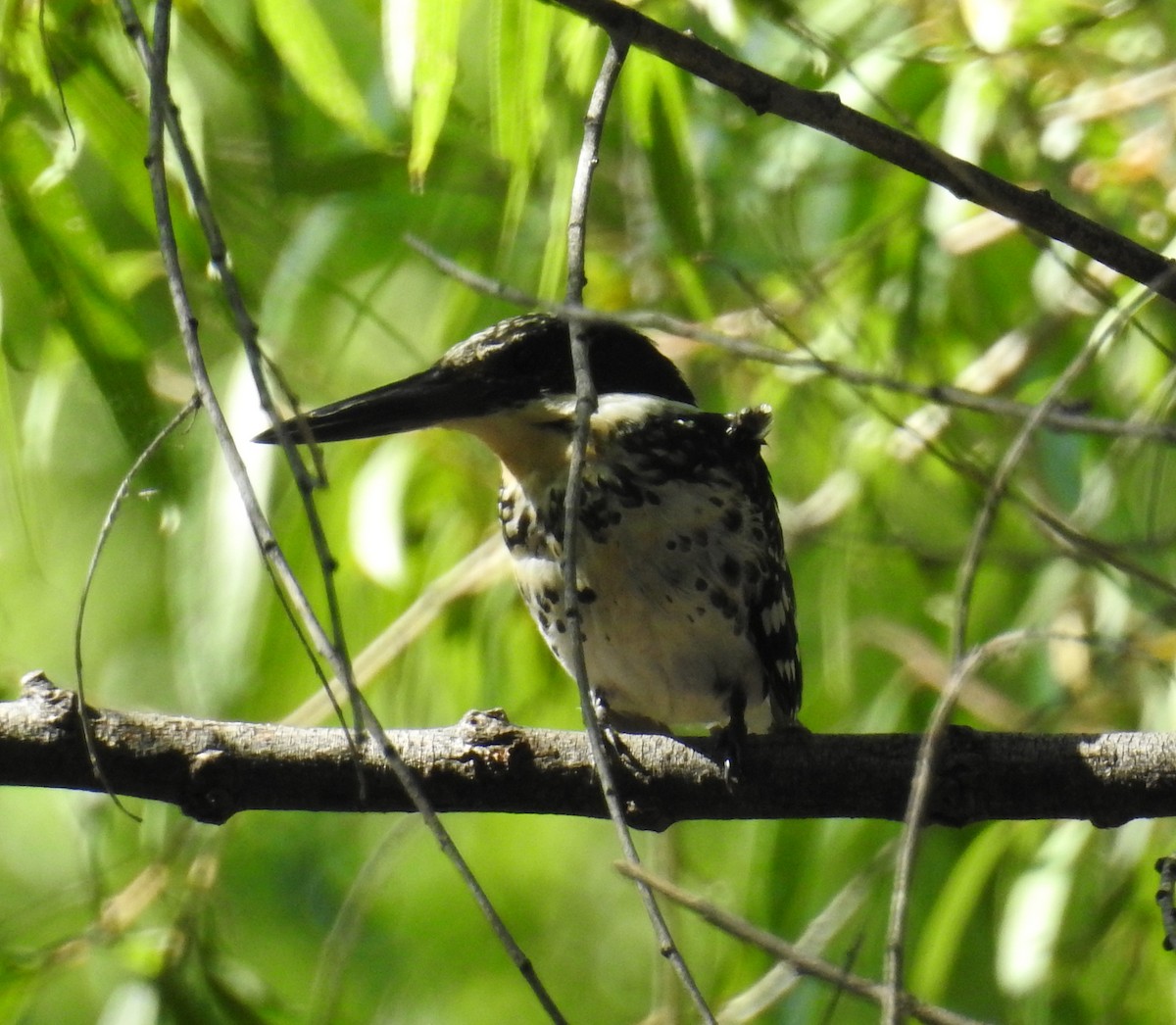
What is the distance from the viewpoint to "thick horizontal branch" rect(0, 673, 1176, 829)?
1.54m

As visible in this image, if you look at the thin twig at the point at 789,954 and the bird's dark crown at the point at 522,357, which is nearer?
the thin twig at the point at 789,954

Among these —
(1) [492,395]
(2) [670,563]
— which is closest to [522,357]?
(1) [492,395]

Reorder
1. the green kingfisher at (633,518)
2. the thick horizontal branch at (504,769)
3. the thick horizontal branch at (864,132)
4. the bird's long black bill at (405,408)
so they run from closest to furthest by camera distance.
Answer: the thick horizontal branch at (864,132), the thick horizontal branch at (504,769), the bird's long black bill at (405,408), the green kingfisher at (633,518)

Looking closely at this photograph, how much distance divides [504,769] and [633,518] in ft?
1.73

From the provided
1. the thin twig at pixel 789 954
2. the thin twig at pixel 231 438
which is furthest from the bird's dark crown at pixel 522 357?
the thin twig at pixel 789 954

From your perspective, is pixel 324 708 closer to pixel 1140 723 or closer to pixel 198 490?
pixel 198 490

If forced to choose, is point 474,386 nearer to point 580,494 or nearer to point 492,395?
point 492,395

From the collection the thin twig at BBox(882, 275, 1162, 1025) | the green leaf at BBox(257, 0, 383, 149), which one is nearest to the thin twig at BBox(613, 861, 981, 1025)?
the thin twig at BBox(882, 275, 1162, 1025)

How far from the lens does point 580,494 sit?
1.16m

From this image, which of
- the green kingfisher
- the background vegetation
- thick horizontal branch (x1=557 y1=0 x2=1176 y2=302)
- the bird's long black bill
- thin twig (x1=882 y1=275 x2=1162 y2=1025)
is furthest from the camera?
the green kingfisher

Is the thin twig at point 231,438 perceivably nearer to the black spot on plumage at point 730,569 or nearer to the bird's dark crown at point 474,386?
the bird's dark crown at point 474,386

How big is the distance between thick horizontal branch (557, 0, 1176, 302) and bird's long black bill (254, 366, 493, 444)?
2.74 ft

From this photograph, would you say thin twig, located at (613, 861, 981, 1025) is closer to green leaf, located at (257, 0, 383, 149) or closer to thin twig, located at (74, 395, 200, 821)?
thin twig, located at (74, 395, 200, 821)

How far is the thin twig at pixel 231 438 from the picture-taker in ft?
3.16
